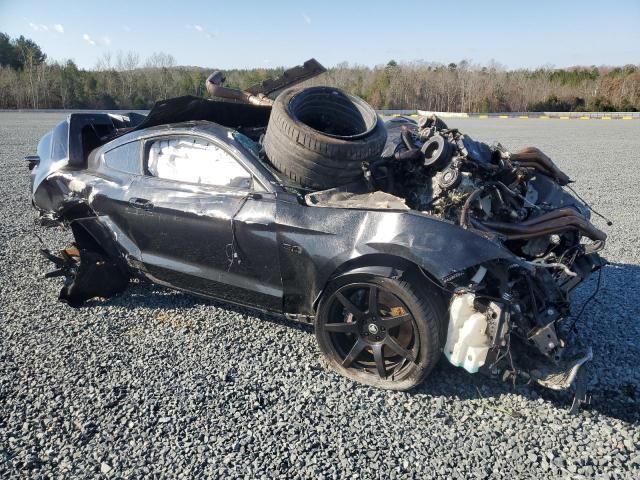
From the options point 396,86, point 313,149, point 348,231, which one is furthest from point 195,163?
point 396,86

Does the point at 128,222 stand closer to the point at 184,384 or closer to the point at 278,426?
the point at 184,384

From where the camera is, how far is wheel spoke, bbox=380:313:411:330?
333cm

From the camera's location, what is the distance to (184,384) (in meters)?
3.49

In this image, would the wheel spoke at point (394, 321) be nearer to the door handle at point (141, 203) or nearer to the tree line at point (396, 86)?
the door handle at point (141, 203)

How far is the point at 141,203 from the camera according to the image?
170 inches

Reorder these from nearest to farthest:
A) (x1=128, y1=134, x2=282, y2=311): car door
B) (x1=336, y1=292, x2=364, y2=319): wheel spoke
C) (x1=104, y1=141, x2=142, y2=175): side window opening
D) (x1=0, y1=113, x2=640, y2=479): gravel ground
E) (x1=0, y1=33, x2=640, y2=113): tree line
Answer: (x1=0, y1=113, x2=640, y2=479): gravel ground
(x1=336, y1=292, x2=364, y2=319): wheel spoke
(x1=128, y1=134, x2=282, y2=311): car door
(x1=104, y1=141, x2=142, y2=175): side window opening
(x1=0, y1=33, x2=640, y2=113): tree line

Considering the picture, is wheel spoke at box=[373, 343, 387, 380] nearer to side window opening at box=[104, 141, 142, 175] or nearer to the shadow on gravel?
the shadow on gravel

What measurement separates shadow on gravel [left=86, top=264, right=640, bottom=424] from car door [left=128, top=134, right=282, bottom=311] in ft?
1.38

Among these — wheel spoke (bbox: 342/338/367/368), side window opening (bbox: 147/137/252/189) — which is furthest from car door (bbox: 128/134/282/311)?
wheel spoke (bbox: 342/338/367/368)

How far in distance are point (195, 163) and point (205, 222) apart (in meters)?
0.56

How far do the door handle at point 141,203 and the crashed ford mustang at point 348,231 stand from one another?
11 mm

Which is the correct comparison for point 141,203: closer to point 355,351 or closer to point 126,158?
point 126,158

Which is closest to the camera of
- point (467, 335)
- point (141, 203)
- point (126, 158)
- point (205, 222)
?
point (467, 335)

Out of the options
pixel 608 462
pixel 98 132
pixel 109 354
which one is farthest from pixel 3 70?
pixel 608 462
